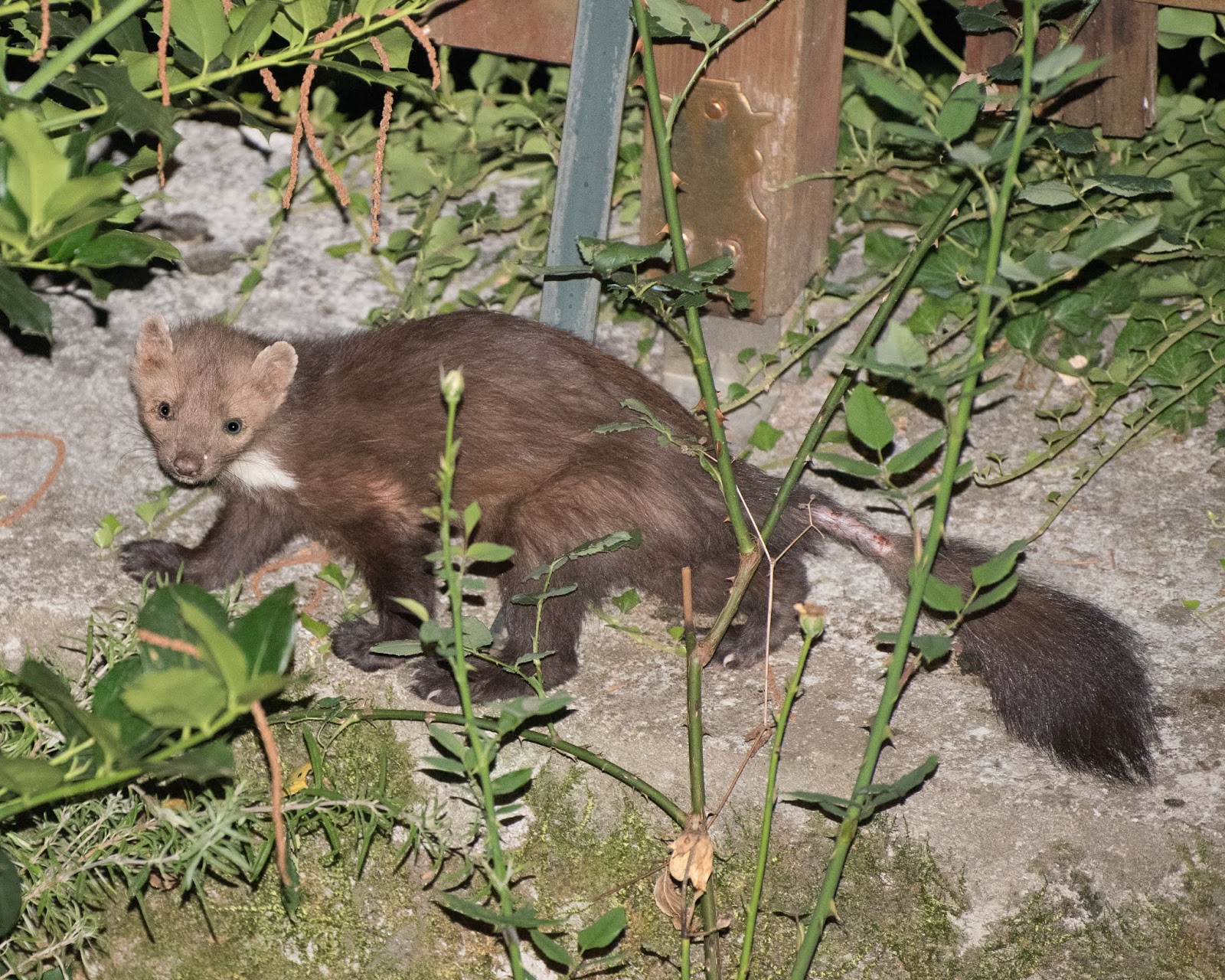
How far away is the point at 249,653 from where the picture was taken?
1.67m

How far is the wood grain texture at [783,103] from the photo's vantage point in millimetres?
3205

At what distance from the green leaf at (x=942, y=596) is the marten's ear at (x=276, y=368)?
175cm

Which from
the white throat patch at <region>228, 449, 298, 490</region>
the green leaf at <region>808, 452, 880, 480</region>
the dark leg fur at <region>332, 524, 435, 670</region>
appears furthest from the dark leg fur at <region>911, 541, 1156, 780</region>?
the white throat patch at <region>228, 449, 298, 490</region>

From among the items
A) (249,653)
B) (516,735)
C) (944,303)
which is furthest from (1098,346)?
(249,653)

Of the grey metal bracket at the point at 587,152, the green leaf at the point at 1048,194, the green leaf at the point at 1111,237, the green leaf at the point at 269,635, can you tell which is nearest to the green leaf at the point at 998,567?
the green leaf at the point at 1111,237

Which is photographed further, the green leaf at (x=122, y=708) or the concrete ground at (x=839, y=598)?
the concrete ground at (x=839, y=598)

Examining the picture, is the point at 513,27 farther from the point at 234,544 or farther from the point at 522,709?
the point at 522,709

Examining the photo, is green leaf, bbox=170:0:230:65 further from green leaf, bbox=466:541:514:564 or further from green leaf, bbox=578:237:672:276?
green leaf, bbox=466:541:514:564

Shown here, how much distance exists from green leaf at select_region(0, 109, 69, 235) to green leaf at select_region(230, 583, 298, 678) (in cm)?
55

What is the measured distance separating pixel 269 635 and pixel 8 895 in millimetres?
817

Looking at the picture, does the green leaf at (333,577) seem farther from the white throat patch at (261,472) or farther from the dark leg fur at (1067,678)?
the dark leg fur at (1067,678)

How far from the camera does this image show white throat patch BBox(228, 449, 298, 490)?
341 cm

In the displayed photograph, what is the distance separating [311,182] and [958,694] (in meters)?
2.67

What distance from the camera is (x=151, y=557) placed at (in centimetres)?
Result: 337
